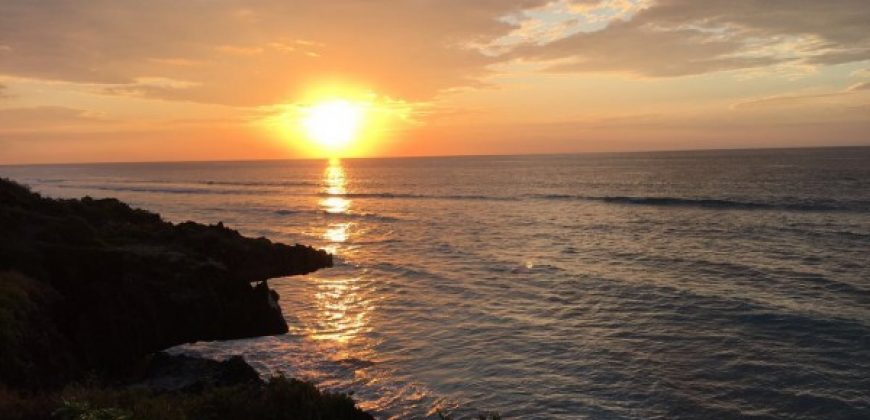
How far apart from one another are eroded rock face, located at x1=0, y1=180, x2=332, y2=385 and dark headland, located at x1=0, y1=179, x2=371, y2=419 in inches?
1.4

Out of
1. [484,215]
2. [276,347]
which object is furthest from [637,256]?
[484,215]

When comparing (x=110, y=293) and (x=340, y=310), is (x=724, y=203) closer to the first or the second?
(x=340, y=310)

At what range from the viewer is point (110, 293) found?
66.1 ft

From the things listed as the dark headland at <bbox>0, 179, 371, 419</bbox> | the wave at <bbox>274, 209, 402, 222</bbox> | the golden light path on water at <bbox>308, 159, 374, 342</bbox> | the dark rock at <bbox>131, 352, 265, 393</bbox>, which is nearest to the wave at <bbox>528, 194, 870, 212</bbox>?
the wave at <bbox>274, 209, 402, 222</bbox>

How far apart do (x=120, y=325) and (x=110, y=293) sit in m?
1.64

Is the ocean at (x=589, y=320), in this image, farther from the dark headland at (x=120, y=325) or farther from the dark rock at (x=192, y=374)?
the dark rock at (x=192, y=374)

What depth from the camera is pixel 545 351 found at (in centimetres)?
2069

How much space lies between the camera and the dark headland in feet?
39.0

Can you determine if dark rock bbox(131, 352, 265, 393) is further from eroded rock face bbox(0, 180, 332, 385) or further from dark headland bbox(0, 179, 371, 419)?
eroded rock face bbox(0, 180, 332, 385)

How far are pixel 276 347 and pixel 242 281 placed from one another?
129 inches

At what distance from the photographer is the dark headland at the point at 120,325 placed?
1190 centimetres

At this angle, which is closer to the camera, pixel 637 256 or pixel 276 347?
pixel 276 347

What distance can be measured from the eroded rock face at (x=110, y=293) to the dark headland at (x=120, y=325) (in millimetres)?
37

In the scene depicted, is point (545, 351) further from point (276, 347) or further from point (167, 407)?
point (167, 407)
